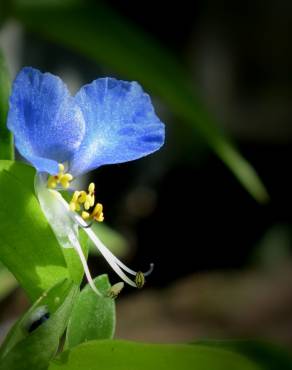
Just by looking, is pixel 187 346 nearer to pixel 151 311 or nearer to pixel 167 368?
pixel 167 368

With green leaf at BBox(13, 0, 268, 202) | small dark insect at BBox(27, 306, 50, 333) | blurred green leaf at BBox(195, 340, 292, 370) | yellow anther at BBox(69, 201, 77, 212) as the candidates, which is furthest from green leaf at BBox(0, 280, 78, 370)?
green leaf at BBox(13, 0, 268, 202)

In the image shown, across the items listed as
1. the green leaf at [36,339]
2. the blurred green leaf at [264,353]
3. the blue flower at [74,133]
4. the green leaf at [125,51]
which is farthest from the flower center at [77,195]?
the green leaf at [125,51]

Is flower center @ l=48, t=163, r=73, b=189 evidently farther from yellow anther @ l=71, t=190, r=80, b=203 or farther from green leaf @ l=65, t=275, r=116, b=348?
green leaf @ l=65, t=275, r=116, b=348

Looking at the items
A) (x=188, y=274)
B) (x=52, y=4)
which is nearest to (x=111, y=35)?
(x=52, y=4)

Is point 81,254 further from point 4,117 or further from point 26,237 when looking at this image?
point 4,117

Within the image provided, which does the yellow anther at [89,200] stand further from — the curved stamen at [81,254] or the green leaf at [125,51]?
the green leaf at [125,51]

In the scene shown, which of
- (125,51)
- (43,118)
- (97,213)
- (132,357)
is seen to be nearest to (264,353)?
(132,357)
